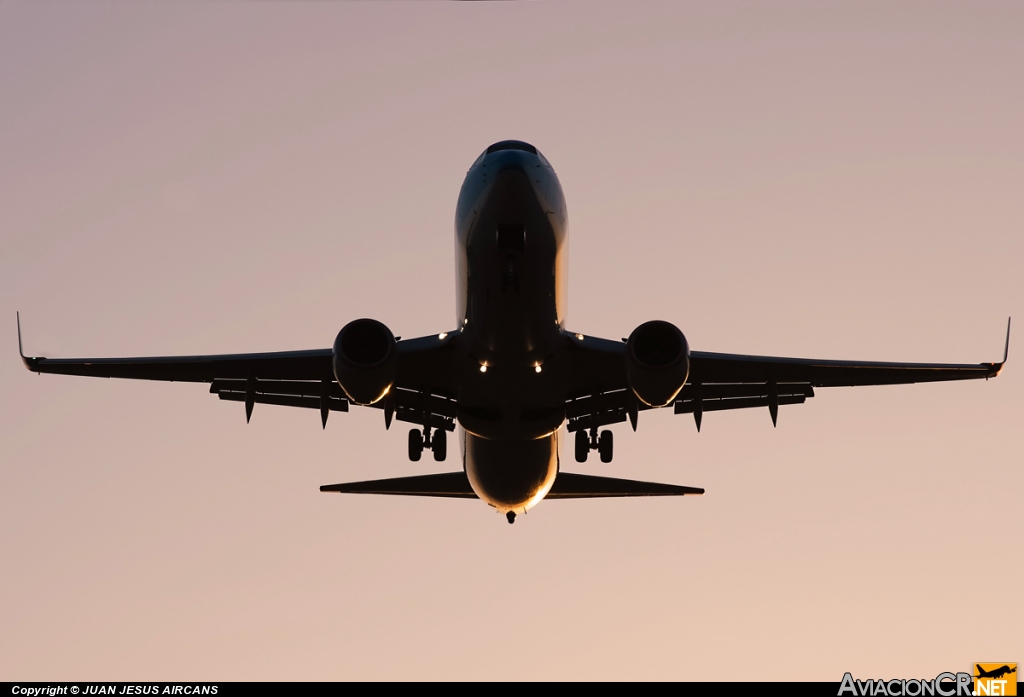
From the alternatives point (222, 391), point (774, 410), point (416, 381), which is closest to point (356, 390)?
point (416, 381)

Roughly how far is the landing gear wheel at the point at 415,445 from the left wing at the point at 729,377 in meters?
3.60

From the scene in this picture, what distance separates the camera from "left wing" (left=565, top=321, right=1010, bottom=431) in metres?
23.5

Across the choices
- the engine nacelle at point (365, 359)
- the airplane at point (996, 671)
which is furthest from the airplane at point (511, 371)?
the airplane at point (996, 671)

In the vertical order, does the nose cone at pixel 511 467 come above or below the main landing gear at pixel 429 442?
below

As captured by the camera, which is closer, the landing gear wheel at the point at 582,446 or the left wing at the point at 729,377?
the left wing at the point at 729,377

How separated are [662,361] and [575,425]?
7.49m

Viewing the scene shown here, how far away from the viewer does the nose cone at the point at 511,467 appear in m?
24.4

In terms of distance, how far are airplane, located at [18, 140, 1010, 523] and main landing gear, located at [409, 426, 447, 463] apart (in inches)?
1.2

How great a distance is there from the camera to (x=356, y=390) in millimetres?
20453

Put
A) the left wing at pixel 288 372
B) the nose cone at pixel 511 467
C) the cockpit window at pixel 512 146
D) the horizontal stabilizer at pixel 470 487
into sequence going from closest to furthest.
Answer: the cockpit window at pixel 512 146 → the left wing at pixel 288 372 → the nose cone at pixel 511 467 → the horizontal stabilizer at pixel 470 487

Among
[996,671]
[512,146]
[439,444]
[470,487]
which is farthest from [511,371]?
[996,671]

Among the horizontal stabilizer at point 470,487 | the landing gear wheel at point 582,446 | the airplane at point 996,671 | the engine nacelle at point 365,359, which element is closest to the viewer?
the engine nacelle at point 365,359

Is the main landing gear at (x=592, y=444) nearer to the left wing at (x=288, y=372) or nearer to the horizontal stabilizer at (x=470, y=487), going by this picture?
the horizontal stabilizer at (x=470, y=487)

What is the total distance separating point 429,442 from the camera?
93.1 ft
